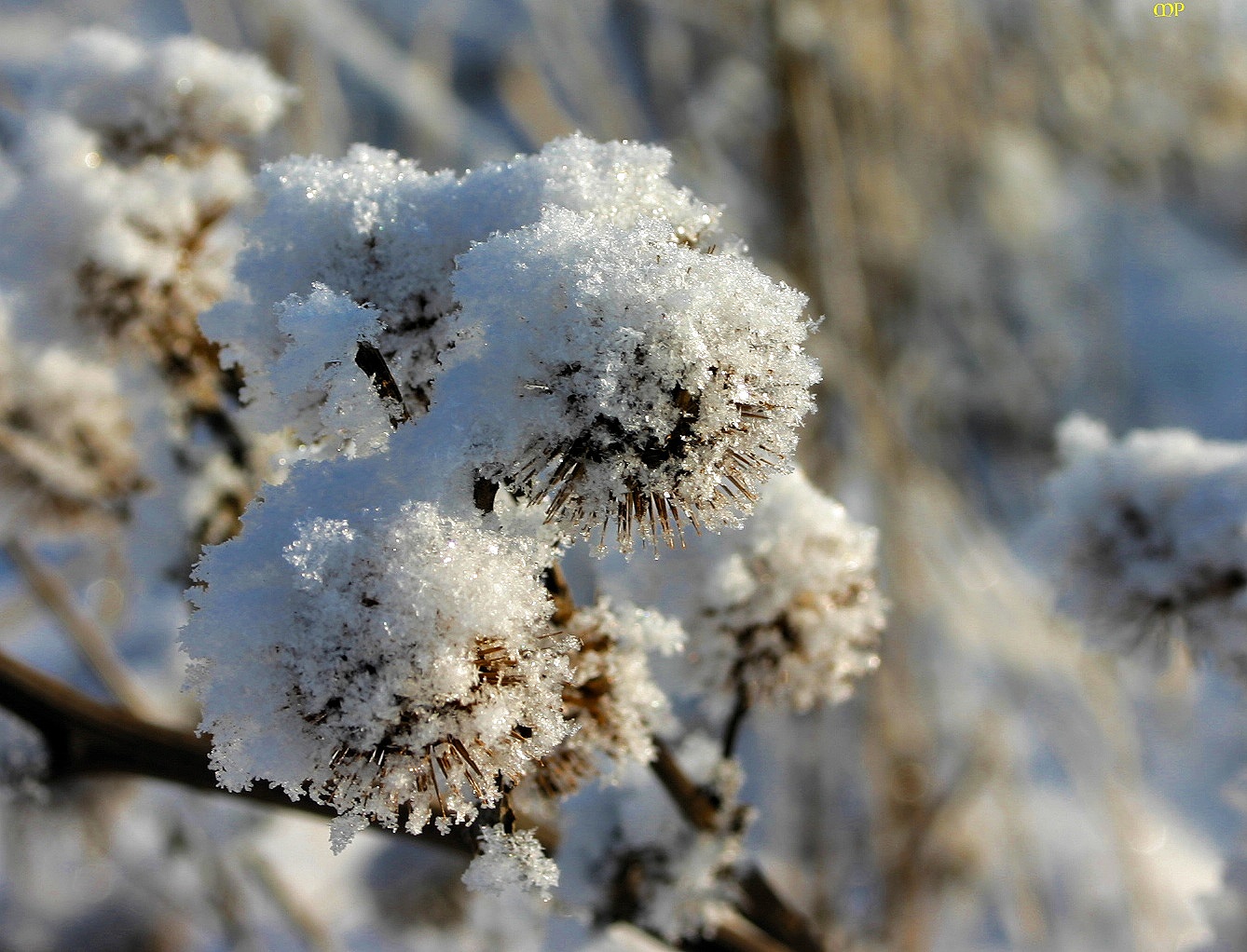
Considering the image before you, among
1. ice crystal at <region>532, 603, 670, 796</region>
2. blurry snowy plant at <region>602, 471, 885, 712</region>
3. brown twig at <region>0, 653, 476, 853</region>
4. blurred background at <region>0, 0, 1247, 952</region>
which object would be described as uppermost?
blurred background at <region>0, 0, 1247, 952</region>

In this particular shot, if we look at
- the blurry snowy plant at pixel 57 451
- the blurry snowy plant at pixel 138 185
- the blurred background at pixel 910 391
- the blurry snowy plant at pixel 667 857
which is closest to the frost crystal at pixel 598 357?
the blurry snowy plant at pixel 667 857

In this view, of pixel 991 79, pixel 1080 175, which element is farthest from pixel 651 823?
pixel 1080 175

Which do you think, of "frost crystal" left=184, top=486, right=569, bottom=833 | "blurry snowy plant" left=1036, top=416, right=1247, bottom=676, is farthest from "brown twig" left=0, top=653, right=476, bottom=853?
"blurry snowy plant" left=1036, top=416, right=1247, bottom=676

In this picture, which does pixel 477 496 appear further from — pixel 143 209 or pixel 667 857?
pixel 143 209

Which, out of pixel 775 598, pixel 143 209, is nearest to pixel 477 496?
pixel 775 598

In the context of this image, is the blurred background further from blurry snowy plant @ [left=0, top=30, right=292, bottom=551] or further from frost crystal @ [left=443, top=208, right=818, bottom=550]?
frost crystal @ [left=443, top=208, right=818, bottom=550]

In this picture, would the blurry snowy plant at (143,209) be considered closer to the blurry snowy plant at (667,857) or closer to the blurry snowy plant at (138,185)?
the blurry snowy plant at (138,185)

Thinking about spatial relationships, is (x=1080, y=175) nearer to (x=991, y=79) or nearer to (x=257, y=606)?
(x=991, y=79)
